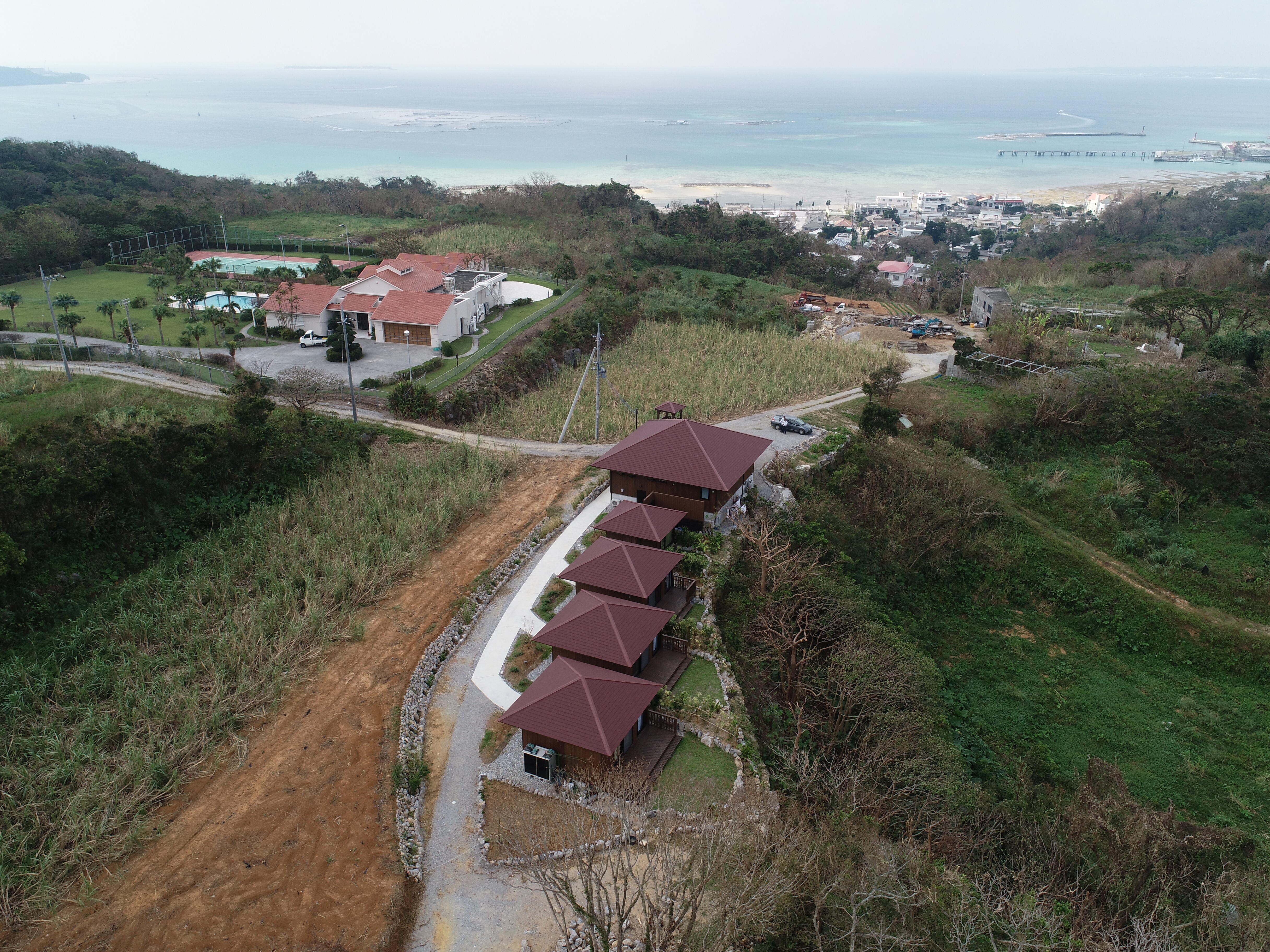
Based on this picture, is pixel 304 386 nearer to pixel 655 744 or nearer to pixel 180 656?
pixel 180 656

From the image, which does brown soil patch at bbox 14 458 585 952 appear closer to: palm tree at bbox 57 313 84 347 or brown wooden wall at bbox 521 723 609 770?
brown wooden wall at bbox 521 723 609 770

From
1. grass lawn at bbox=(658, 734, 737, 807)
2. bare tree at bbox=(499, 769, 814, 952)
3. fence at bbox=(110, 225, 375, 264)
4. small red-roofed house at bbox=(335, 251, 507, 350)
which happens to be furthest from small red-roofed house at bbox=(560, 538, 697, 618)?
fence at bbox=(110, 225, 375, 264)

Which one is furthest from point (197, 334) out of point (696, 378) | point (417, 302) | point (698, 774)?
point (698, 774)

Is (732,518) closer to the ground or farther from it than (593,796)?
farther from it

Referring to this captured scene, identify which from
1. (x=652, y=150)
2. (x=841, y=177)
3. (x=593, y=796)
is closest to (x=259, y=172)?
(x=652, y=150)

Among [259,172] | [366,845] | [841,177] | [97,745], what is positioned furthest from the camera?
[841,177]

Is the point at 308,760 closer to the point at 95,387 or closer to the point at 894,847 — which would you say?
the point at 894,847
